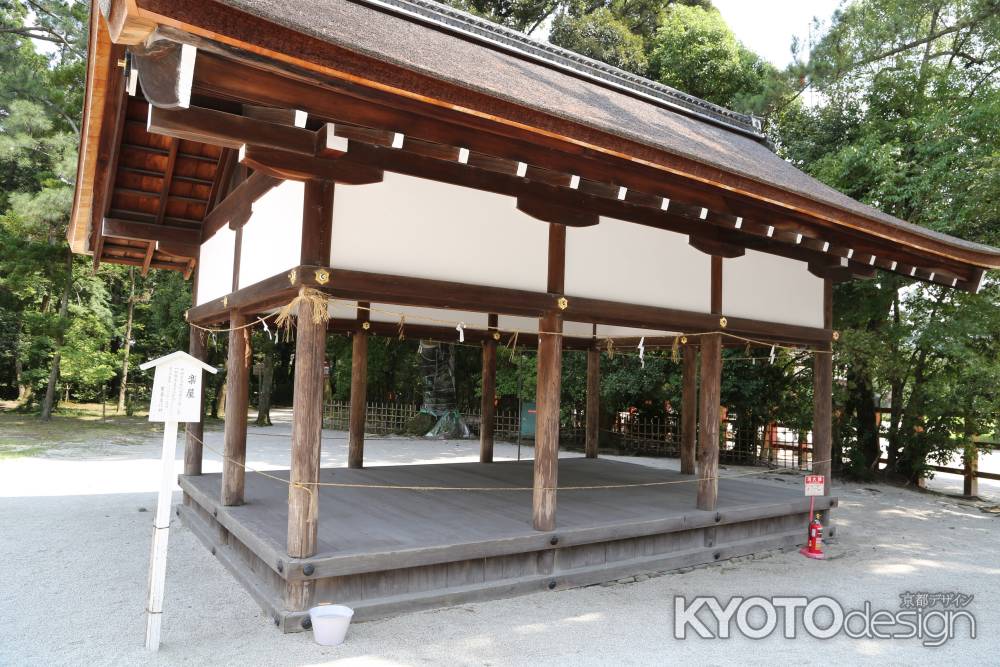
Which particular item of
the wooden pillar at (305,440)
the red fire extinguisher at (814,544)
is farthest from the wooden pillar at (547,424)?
the red fire extinguisher at (814,544)

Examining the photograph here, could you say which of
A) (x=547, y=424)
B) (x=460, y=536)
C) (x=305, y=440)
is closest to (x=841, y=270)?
(x=547, y=424)

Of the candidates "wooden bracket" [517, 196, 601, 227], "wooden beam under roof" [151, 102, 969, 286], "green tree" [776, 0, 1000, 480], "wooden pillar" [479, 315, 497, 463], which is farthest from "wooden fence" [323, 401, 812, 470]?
"wooden bracket" [517, 196, 601, 227]

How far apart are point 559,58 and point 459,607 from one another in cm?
673

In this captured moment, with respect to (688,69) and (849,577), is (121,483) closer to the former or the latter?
(849,577)

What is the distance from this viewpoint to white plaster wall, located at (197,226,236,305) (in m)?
5.75

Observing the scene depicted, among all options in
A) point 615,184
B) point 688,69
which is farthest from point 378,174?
point 688,69

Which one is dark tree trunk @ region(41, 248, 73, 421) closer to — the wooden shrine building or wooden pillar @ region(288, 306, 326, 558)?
the wooden shrine building

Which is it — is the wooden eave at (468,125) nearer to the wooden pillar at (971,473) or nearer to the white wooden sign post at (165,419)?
the white wooden sign post at (165,419)

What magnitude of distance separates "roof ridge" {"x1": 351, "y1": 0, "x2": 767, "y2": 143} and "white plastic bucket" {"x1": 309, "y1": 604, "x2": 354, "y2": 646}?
5737 millimetres

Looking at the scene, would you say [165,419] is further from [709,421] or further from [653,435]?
[653,435]

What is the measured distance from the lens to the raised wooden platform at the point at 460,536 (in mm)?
4137

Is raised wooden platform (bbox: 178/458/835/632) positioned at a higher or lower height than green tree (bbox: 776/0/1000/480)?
lower

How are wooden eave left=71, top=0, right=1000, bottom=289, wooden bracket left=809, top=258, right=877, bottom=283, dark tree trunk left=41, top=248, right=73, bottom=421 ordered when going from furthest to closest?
1. dark tree trunk left=41, top=248, right=73, bottom=421
2. wooden bracket left=809, top=258, right=877, bottom=283
3. wooden eave left=71, top=0, right=1000, bottom=289

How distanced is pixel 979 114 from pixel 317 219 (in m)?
9.46
